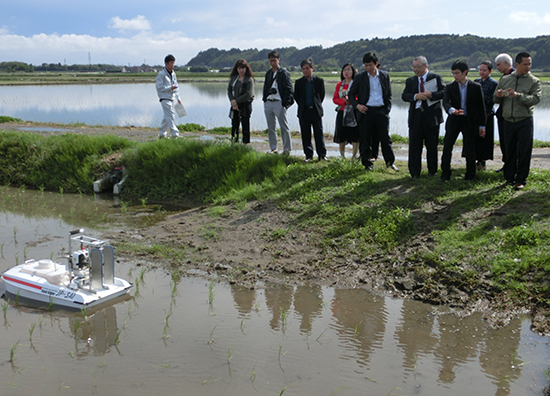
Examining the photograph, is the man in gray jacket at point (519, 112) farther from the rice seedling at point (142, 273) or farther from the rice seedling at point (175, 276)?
the rice seedling at point (142, 273)

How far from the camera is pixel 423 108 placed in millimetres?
7547

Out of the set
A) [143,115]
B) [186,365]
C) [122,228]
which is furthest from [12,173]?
[143,115]

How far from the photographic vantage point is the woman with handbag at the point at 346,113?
892cm

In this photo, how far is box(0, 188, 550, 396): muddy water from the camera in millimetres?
3943

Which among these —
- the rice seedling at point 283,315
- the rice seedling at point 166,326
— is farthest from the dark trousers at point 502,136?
the rice seedling at point 166,326

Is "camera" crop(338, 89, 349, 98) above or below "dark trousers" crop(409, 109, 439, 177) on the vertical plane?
above

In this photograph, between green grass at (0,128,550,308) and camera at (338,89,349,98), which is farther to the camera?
camera at (338,89,349,98)

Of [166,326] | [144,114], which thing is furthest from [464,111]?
[144,114]

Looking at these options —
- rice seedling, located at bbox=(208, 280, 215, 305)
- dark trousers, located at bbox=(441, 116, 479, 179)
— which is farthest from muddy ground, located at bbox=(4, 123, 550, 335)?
dark trousers, located at bbox=(441, 116, 479, 179)

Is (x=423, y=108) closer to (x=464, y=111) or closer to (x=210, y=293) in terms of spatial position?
(x=464, y=111)

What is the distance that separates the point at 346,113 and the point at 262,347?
18.4 feet

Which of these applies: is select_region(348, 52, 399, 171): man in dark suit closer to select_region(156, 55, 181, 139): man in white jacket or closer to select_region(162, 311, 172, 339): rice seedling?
select_region(156, 55, 181, 139): man in white jacket

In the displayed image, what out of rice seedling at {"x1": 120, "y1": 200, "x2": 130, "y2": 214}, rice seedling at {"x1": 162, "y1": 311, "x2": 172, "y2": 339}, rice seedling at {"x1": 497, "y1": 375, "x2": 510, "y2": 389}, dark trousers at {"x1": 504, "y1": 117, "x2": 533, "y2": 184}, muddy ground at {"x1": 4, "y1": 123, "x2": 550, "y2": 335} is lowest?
rice seedling at {"x1": 497, "y1": 375, "x2": 510, "y2": 389}

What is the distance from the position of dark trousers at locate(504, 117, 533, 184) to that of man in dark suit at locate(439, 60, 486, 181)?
0.48 meters
